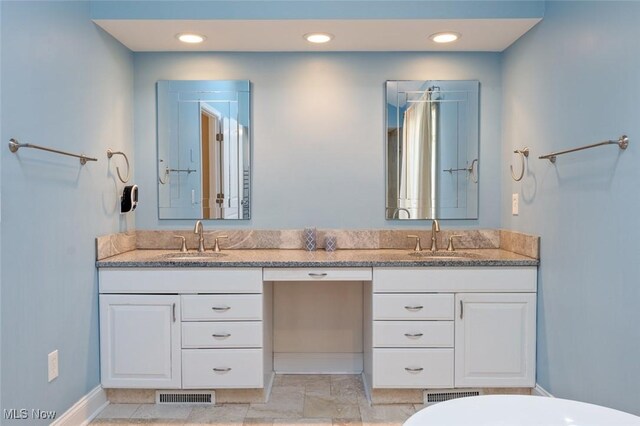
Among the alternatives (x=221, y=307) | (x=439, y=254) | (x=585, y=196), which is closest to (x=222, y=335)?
(x=221, y=307)

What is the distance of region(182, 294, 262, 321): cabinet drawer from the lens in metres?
2.35

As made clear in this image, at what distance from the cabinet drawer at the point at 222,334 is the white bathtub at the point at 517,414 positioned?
1.54 meters

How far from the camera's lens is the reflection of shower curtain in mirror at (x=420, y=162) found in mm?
2855

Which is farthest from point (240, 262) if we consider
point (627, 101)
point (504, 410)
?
point (627, 101)

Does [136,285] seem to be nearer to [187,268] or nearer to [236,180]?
[187,268]

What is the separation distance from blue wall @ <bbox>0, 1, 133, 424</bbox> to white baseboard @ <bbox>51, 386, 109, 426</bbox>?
0.14 ft

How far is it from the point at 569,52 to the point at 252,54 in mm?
1780

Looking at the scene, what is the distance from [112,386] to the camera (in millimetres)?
2369

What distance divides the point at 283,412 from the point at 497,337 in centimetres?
119

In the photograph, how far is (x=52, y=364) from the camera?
1950 mm

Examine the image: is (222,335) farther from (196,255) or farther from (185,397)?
(196,255)

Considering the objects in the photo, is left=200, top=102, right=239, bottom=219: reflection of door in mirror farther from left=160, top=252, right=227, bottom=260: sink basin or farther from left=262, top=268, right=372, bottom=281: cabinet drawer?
left=262, top=268, right=372, bottom=281: cabinet drawer

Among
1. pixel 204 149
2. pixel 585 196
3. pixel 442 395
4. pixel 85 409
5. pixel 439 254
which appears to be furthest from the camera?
pixel 204 149

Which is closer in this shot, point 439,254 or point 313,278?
point 313,278
